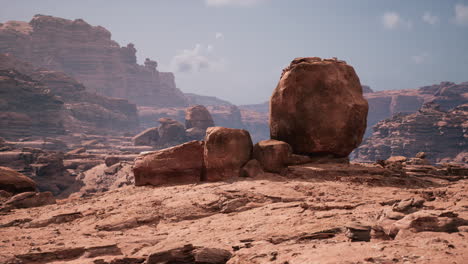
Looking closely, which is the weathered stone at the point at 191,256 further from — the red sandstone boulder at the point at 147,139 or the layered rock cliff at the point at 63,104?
the layered rock cliff at the point at 63,104

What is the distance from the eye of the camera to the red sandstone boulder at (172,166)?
9.88m

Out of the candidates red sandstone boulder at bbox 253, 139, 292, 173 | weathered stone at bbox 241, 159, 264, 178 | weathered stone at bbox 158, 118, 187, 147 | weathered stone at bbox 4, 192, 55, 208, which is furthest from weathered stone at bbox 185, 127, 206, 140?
weathered stone at bbox 241, 159, 264, 178

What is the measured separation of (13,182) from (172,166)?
6.55 meters

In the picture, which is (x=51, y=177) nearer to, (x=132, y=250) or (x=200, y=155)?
(x=200, y=155)

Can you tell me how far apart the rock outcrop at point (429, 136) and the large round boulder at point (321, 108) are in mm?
67167

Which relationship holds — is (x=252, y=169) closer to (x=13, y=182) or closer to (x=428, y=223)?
(x=428, y=223)

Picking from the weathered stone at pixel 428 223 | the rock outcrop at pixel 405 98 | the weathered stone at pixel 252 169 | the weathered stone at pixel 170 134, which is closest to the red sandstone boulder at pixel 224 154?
the weathered stone at pixel 252 169

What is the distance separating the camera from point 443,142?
6856 cm

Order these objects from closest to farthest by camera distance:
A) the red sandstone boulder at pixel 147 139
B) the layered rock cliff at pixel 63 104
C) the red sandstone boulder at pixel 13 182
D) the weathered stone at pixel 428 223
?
the weathered stone at pixel 428 223, the red sandstone boulder at pixel 13 182, the layered rock cliff at pixel 63 104, the red sandstone boulder at pixel 147 139

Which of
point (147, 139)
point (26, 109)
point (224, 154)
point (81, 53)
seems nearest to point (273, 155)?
point (224, 154)

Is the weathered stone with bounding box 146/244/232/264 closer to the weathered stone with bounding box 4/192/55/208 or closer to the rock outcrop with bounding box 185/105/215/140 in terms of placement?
the weathered stone with bounding box 4/192/55/208

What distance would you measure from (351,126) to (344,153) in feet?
3.01

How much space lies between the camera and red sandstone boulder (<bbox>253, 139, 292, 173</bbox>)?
9.50 metres

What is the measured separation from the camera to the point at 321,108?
33.3 ft
